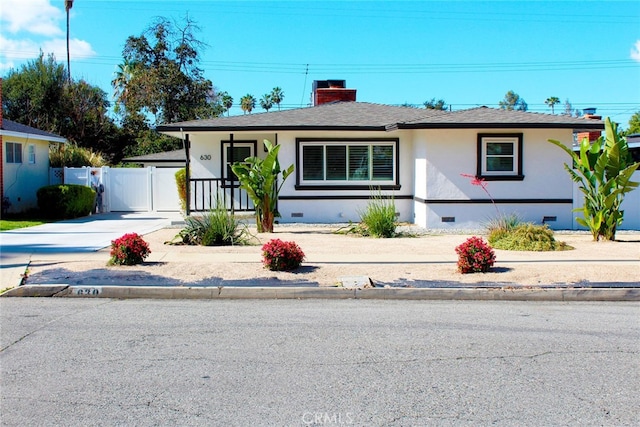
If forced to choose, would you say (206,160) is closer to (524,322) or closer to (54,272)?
(54,272)

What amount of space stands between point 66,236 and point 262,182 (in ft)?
17.3

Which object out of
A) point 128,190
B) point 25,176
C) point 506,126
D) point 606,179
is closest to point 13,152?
point 25,176

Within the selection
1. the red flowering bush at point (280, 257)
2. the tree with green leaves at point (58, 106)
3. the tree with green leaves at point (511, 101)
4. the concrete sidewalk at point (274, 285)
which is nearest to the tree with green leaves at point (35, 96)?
the tree with green leaves at point (58, 106)

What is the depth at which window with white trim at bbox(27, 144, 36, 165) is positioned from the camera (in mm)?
25125

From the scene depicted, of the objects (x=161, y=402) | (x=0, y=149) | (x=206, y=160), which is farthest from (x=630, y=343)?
(x=0, y=149)

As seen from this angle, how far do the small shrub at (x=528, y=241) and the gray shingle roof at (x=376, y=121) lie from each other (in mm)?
4587

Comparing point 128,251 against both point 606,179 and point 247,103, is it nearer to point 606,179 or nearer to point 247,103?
point 606,179

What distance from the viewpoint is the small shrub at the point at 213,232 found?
14164mm

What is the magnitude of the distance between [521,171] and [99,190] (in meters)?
16.5

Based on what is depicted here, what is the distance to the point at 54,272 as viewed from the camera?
34.7 ft

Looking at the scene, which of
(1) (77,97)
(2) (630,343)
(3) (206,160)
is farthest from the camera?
(1) (77,97)

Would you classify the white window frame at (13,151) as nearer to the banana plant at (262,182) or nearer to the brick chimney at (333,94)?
the banana plant at (262,182)

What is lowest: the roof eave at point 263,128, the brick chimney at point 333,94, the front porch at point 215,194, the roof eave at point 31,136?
the front porch at point 215,194

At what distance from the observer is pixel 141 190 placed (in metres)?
26.2
